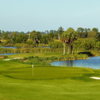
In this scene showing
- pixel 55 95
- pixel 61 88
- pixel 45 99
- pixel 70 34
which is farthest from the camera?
pixel 70 34

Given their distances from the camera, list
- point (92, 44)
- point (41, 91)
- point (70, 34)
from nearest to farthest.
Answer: point (41, 91)
point (70, 34)
point (92, 44)

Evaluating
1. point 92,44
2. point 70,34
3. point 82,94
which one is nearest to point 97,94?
point 82,94

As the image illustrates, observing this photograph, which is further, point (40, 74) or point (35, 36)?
point (35, 36)

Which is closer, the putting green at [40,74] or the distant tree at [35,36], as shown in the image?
the putting green at [40,74]

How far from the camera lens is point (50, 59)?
148ft

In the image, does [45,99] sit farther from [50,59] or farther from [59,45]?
[59,45]

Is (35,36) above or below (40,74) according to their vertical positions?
above

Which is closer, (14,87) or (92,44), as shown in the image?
(14,87)

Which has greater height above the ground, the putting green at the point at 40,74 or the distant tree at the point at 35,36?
the distant tree at the point at 35,36

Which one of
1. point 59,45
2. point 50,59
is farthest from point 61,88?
point 59,45

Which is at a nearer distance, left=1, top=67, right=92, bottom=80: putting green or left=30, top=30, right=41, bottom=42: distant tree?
left=1, top=67, right=92, bottom=80: putting green

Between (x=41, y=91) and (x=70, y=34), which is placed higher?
(x=70, y=34)

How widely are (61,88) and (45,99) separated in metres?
2.80

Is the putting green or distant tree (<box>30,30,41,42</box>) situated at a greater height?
distant tree (<box>30,30,41,42</box>)
